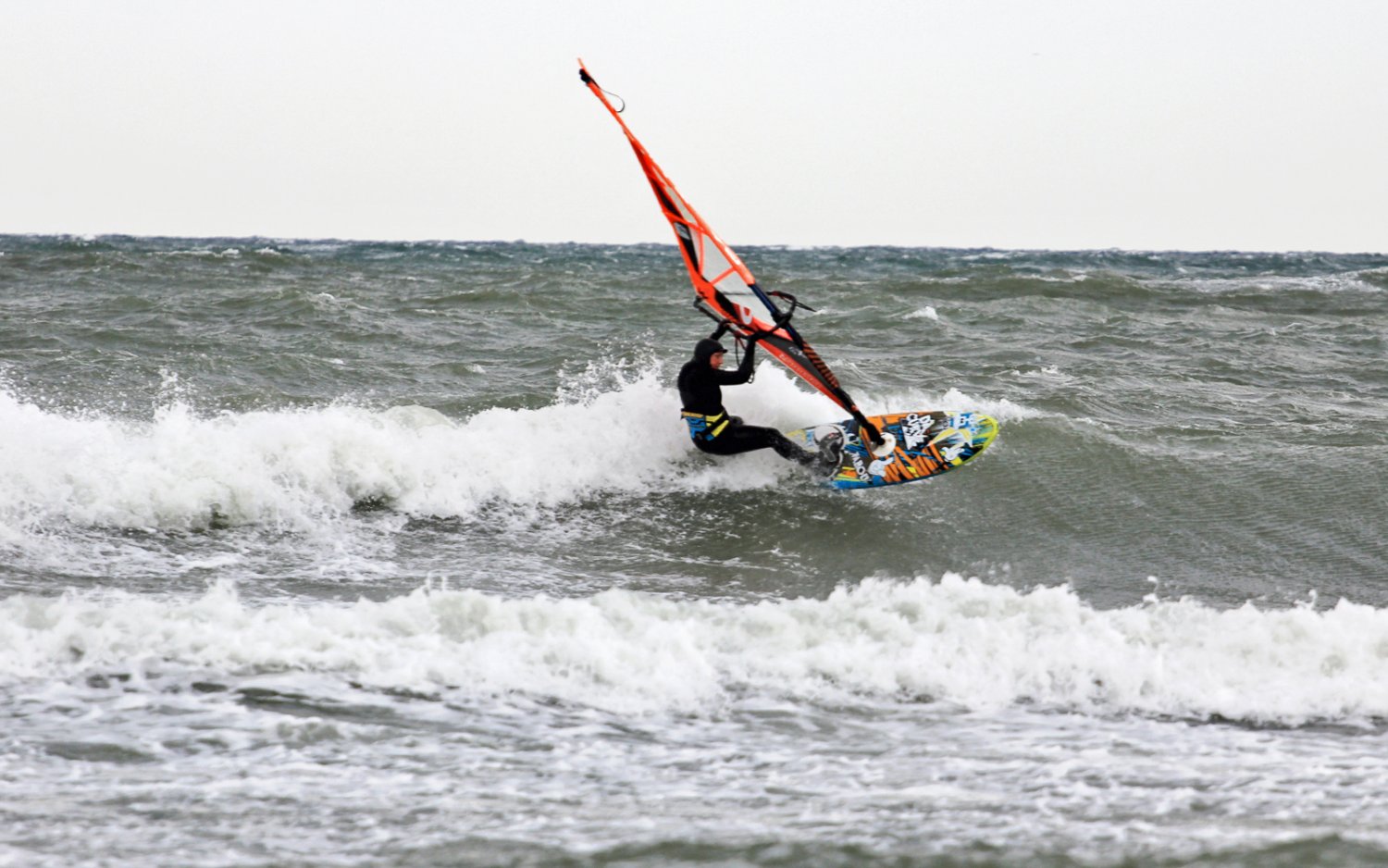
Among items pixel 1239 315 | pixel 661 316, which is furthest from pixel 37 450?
pixel 1239 315

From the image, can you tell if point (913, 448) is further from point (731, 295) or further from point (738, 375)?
point (731, 295)

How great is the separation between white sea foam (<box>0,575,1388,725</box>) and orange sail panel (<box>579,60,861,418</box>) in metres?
2.62

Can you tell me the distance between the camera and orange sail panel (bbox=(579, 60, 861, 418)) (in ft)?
25.9

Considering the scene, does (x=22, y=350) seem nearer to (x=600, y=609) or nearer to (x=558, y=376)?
(x=558, y=376)

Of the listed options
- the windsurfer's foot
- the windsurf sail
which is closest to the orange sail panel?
the windsurf sail

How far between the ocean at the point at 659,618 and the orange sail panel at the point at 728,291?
35.5 inches

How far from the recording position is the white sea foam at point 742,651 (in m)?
4.66

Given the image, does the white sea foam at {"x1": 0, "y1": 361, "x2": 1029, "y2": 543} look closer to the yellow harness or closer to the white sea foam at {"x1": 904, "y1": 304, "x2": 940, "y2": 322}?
the yellow harness

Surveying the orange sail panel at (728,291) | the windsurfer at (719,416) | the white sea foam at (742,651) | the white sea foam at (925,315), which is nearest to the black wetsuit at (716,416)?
the windsurfer at (719,416)

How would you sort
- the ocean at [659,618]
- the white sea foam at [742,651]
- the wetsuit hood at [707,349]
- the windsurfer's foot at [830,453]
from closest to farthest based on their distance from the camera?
1. the ocean at [659,618]
2. the white sea foam at [742,651]
3. the wetsuit hood at [707,349]
4. the windsurfer's foot at [830,453]

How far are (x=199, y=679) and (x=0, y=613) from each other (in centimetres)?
115

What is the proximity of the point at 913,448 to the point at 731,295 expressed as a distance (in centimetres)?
167

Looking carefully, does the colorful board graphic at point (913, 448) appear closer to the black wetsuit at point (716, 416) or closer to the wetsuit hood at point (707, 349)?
the black wetsuit at point (716, 416)

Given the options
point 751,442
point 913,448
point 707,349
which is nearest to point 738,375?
point 707,349
